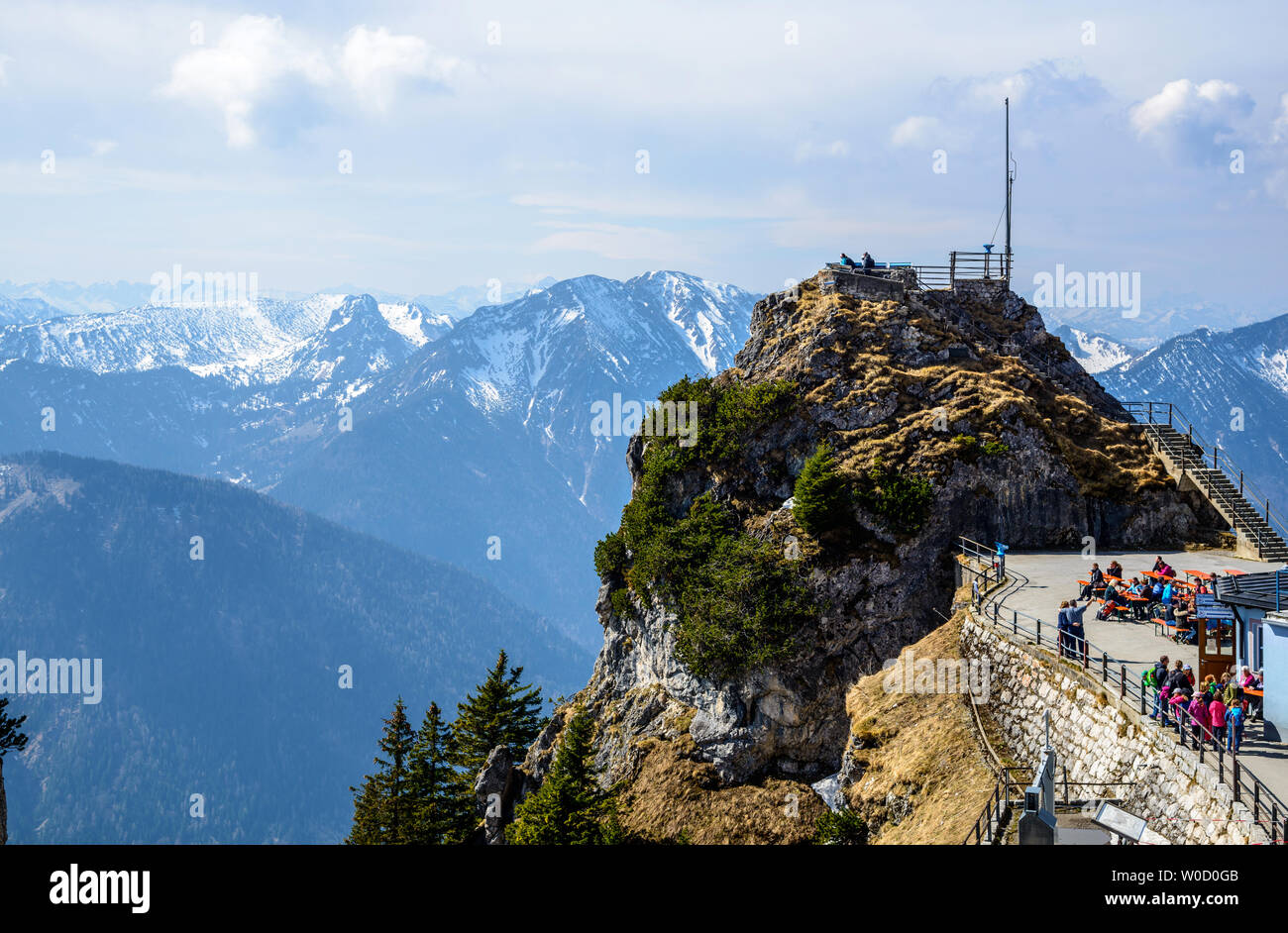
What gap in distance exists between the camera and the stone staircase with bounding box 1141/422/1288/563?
40.1 meters

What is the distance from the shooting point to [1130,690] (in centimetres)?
2497

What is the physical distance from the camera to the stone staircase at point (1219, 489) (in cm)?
4009

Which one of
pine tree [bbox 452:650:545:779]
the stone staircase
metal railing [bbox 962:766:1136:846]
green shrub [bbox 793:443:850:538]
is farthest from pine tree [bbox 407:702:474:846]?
the stone staircase

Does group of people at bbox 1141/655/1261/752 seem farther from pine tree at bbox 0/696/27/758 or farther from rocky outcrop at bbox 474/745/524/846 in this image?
pine tree at bbox 0/696/27/758

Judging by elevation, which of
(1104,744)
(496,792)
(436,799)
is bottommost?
(436,799)

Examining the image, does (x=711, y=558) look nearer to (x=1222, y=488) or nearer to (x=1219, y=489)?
(x=1219, y=489)

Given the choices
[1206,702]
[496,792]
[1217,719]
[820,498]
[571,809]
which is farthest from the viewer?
[496,792]

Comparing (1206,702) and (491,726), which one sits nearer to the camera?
(1206,702)

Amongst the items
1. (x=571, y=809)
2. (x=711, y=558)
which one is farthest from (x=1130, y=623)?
(x=571, y=809)

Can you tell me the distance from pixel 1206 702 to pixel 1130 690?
118 inches

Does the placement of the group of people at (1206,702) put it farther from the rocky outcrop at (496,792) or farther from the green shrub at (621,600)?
the rocky outcrop at (496,792)

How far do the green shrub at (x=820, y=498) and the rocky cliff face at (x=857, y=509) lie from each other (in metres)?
0.38

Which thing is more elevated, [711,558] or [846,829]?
[711,558]

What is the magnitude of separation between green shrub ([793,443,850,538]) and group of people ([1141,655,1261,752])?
17192 mm
